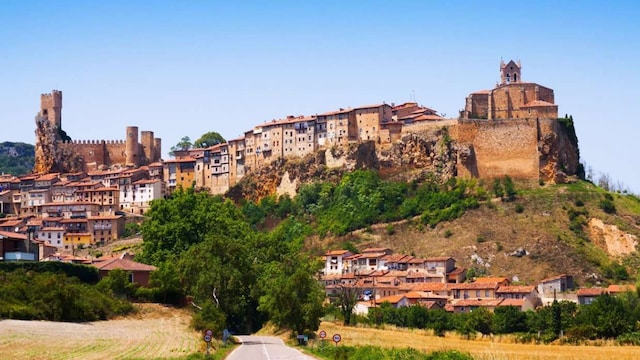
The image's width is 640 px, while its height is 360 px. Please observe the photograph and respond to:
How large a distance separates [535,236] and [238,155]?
134ft

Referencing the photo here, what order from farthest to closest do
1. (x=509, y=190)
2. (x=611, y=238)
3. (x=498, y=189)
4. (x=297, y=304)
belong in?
(x=498, y=189), (x=509, y=190), (x=611, y=238), (x=297, y=304)

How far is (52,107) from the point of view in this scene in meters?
138

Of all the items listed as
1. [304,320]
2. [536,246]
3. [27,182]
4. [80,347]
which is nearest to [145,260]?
[304,320]

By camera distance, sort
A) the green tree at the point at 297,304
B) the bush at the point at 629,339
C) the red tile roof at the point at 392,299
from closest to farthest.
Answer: the green tree at the point at 297,304 < the bush at the point at 629,339 < the red tile roof at the point at 392,299

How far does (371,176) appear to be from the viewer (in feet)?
345

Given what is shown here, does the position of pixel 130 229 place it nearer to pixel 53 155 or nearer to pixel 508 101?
pixel 53 155

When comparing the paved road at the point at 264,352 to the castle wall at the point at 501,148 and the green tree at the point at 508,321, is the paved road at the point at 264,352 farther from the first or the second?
the castle wall at the point at 501,148

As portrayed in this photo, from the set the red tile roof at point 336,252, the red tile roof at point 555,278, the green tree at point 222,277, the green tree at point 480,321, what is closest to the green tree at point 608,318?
the green tree at point 480,321

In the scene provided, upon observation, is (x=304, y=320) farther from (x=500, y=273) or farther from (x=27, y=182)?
(x=27, y=182)

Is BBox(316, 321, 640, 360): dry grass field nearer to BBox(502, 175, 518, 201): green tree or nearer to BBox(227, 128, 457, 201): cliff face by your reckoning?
BBox(502, 175, 518, 201): green tree

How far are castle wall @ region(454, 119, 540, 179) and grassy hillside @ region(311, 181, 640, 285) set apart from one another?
7.63 ft

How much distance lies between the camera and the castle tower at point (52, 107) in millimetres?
137625

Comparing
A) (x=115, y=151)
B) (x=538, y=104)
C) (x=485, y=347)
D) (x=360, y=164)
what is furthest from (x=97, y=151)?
(x=485, y=347)

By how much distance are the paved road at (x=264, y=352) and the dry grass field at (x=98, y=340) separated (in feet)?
6.16
